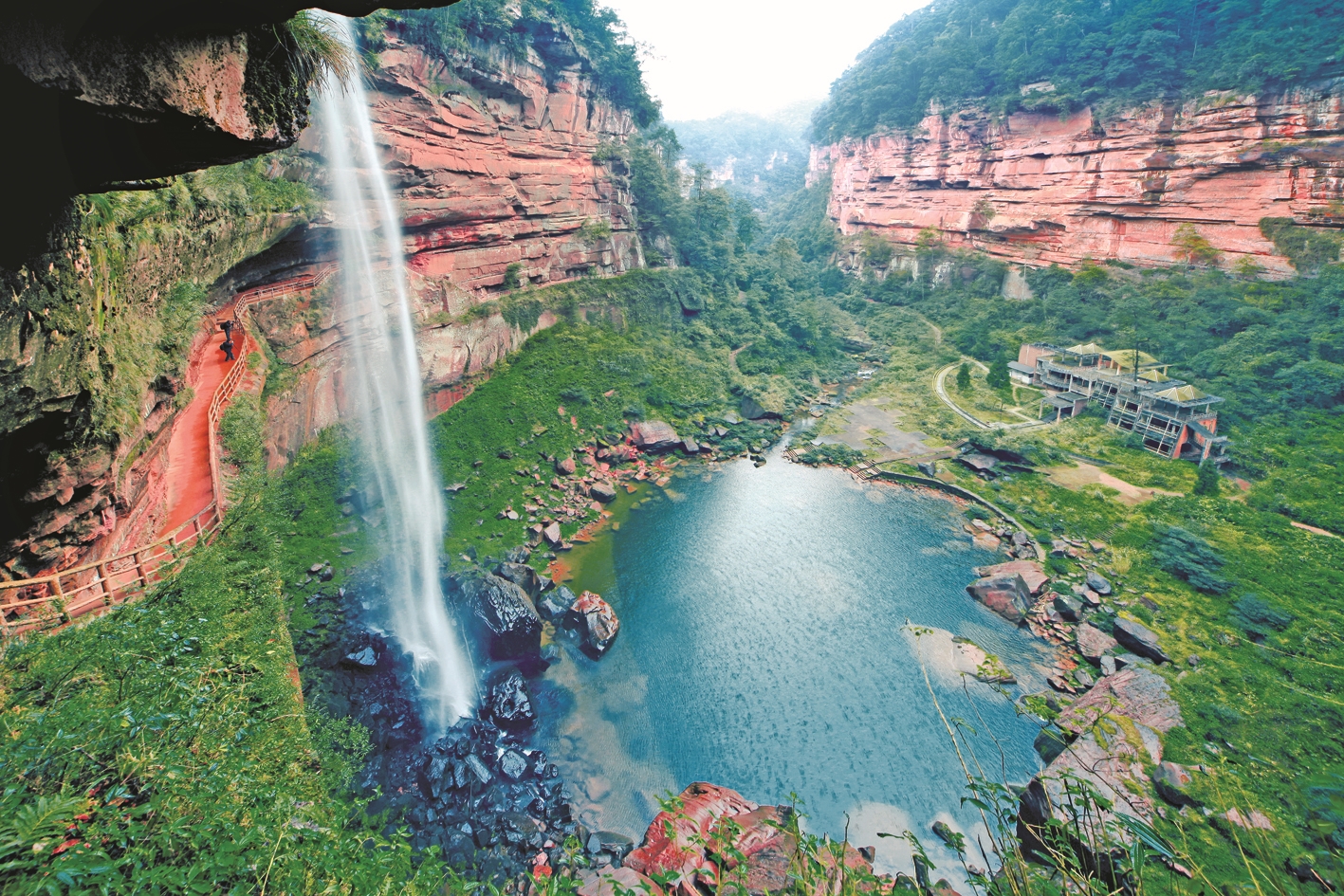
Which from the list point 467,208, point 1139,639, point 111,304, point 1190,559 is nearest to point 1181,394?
point 1190,559

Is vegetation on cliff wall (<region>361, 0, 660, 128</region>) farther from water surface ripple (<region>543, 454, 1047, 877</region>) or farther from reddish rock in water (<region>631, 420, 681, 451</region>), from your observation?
water surface ripple (<region>543, 454, 1047, 877</region>)

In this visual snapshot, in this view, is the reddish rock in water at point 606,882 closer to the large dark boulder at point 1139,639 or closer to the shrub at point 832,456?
the large dark boulder at point 1139,639

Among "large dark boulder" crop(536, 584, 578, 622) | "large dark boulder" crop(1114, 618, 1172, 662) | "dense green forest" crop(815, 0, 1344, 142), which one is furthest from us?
"dense green forest" crop(815, 0, 1344, 142)

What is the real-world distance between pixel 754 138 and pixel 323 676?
9608cm

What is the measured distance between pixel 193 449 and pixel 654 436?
48.8ft

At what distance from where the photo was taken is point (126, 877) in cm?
292

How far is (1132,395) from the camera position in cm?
A: 2169

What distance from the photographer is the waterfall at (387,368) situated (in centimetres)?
1344

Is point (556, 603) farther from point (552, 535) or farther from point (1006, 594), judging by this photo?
point (1006, 594)

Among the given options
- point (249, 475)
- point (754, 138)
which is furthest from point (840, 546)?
point (754, 138)

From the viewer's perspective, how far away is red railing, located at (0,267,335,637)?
15.4 feet

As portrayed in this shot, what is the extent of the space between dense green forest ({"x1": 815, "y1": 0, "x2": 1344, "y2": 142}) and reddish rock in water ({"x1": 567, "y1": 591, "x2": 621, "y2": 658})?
34.3 metres

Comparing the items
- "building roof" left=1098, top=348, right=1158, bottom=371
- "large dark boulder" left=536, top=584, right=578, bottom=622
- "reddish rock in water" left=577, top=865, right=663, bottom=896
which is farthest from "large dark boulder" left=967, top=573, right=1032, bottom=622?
"building roof" left=1098, top=348, right=1158, bottom=371

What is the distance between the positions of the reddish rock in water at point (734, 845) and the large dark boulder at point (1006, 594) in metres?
8.18
